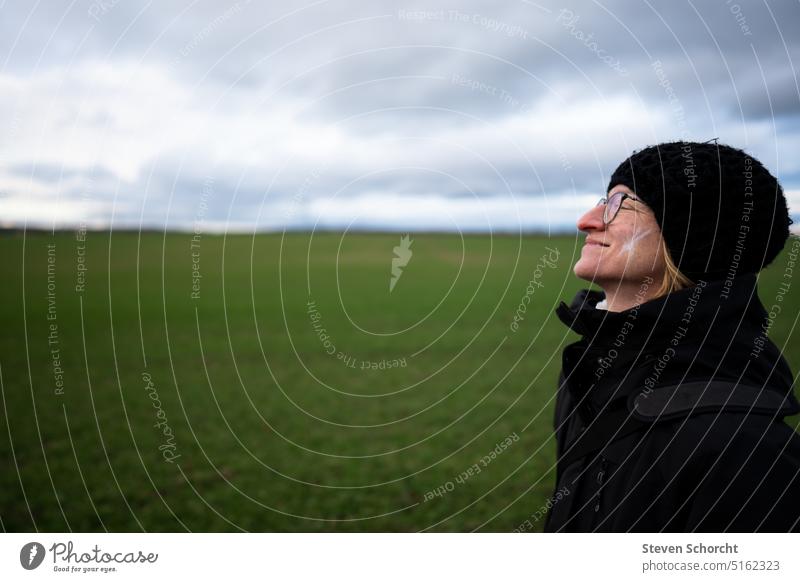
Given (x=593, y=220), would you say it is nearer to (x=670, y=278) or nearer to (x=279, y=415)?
(x=670, y=278)

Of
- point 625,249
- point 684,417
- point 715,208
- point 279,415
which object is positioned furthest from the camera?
point 279,415

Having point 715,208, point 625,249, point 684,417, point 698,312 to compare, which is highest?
point 715,208

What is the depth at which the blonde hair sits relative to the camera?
5.00ft

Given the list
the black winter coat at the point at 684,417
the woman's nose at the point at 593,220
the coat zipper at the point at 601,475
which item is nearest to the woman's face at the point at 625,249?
the woman's nose at the point at 593,220

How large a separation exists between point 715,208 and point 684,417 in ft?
1.81

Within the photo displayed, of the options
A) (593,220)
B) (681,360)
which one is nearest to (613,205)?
(593,220)

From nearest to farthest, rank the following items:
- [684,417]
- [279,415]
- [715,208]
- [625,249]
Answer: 1. [684,417]
2. [715,208]
3. [625,249]
4. [279,415]

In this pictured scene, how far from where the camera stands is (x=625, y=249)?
157 centimetres

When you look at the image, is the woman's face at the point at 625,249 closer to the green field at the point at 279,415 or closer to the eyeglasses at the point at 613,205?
the eyeglasses at the point at 613,205

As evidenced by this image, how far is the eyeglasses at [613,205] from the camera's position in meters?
1.61

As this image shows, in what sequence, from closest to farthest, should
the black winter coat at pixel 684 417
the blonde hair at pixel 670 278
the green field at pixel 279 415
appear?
the black winter coat at pixel 684 417
the blonde hair at pixel 670 278
the green field at pixel 279 415

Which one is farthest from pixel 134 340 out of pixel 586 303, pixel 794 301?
pixel 794 301

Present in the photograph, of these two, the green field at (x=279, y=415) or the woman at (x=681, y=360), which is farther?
the green field at (x=279, y=415)
